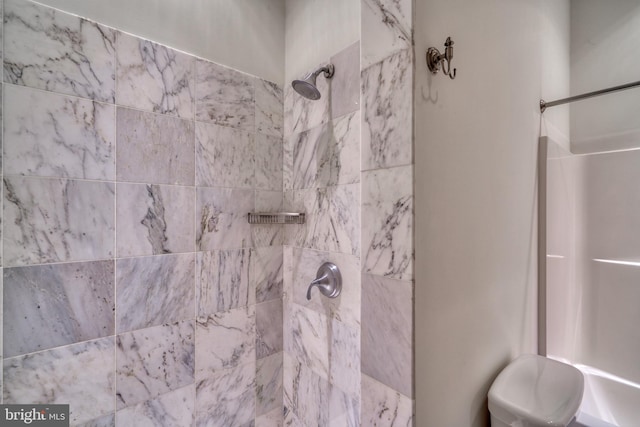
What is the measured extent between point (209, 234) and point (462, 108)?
3.46ft

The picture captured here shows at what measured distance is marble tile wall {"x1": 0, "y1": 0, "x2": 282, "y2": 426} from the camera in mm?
754

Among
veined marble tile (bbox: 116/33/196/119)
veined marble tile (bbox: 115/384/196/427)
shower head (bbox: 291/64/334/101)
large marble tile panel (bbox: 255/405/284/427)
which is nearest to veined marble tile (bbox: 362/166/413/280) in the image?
shower head (bbox: 291/64/334/101)

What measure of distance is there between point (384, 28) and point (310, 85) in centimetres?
31

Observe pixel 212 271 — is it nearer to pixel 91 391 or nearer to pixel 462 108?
pixel 91 391

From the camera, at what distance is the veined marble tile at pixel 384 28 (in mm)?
661

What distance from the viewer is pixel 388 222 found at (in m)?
0.70

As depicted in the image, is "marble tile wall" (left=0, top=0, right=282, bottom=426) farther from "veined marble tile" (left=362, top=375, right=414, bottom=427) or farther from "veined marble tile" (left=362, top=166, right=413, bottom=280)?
"veined marble tile" (left=362, top=375, right=414, bottom=427)

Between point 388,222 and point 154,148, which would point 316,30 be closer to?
point 154,148

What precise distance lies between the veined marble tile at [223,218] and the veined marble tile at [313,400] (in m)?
0.68

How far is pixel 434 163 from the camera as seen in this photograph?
0.70 m

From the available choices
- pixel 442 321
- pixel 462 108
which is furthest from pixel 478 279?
pixel 462 108

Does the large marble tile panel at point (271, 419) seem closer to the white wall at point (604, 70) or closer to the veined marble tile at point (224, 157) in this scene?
the veined marble tile at point (224, 157)

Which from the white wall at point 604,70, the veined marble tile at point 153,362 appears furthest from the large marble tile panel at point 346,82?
the white wall at point 604,70

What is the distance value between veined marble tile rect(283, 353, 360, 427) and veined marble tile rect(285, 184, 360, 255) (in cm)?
59
